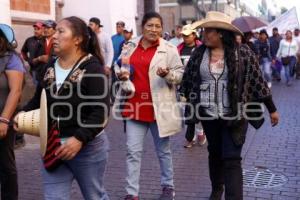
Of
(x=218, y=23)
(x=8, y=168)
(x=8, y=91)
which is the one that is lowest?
(x=8, y=168)

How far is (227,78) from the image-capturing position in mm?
4289

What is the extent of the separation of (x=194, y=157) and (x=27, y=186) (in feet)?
7.31

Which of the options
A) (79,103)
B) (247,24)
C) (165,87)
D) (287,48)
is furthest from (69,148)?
(287,48)

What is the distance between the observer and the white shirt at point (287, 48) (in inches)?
673

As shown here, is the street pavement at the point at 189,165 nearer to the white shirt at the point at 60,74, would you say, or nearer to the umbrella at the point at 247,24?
the white shirt at the point at 60,74

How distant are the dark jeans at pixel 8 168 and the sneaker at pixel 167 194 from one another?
1409 millimetres

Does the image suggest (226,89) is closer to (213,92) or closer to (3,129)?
(213,92)

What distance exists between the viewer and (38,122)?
332cm

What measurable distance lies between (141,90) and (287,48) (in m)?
13.3

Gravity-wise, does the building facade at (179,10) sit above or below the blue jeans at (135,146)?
above

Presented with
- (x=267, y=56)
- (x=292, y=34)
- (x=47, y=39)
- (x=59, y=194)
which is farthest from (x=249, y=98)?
(x=292, y=34)

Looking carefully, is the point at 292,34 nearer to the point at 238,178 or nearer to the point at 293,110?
the point at 293,110

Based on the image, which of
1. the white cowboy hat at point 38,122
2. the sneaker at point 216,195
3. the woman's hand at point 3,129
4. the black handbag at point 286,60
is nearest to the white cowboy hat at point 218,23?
the sneaker at point 216,195

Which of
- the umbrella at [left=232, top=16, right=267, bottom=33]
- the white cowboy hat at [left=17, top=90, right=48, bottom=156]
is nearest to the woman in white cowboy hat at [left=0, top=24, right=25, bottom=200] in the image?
the white cowboy hat at [left=17, top=90, right=48, bottom=156]
